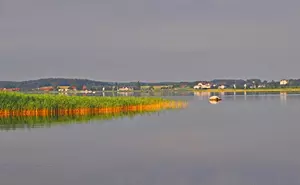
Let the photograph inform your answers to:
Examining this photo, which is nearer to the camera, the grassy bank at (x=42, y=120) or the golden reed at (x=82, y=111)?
the grassy bank at (x=42, y=120)

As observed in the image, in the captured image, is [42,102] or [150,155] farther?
[42,102]

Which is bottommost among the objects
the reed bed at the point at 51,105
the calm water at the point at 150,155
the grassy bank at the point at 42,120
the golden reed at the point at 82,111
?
the calm water at the point at 150,155

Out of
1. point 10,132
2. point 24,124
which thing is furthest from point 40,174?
→ point 24,124

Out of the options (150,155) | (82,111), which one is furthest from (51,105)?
(150,155)

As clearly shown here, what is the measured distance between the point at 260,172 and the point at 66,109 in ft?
85.2

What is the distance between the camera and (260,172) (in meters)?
15.5

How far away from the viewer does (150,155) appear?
63.5ft

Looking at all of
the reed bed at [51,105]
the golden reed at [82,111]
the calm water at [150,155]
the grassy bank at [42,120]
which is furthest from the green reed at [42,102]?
the calm water at [150,155]

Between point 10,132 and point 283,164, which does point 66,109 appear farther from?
point 283,164

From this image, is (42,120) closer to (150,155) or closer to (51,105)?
(51,105)

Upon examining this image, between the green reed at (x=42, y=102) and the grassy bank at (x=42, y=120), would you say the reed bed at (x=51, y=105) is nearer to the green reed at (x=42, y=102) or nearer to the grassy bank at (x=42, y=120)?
the green reed at (x=42, y=102)

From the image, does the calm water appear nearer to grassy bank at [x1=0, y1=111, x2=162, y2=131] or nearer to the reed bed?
grassy bank at [x1=0, y1=111, x2=162, y2=131]

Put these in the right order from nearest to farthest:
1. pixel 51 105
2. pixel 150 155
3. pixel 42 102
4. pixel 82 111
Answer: pixel 150 155
pixel 51 105
pixel 42 102
pixel 82 111

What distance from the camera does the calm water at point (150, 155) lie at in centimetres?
1490
